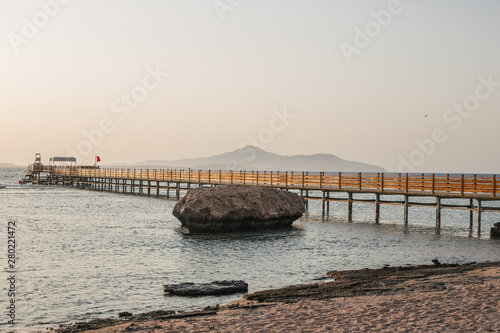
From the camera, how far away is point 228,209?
22609mm

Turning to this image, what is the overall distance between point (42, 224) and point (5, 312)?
1929 cm

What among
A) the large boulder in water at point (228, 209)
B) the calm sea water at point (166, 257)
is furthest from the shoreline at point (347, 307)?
the large boulder in water at point (228, 209)

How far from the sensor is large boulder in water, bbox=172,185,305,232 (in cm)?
2253

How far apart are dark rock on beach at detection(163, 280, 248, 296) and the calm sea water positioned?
0.85ft

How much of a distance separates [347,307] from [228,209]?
1372 centimetres

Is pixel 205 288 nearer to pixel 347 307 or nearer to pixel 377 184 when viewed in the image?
pixel 347 307

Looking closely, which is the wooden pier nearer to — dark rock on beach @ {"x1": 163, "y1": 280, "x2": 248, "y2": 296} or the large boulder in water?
the large boulder in water

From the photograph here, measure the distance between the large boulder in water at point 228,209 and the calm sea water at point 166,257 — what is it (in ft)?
3.22

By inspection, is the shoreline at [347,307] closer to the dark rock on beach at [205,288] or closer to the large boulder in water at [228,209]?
the dark rock on beach at [205,288]

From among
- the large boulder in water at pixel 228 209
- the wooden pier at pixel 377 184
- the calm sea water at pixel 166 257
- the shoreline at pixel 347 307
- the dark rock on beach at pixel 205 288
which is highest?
the wooden pier at pixel 377 184

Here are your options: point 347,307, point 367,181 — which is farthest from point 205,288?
point 367,181

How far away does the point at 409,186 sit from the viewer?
30062 mm

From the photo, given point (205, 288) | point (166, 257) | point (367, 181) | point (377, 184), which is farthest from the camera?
point (367, 181)

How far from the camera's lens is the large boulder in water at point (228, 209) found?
22.5 metres
